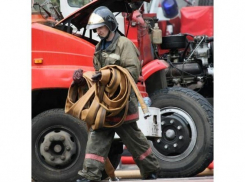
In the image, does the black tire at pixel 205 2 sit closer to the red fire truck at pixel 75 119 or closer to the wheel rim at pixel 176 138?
the red fire truck at pixel 75 119

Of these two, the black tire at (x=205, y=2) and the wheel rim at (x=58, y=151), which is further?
the black tire at (x=205, y=2)

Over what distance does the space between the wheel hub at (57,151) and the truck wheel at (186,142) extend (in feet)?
3.72

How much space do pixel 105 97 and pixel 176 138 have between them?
1.86m

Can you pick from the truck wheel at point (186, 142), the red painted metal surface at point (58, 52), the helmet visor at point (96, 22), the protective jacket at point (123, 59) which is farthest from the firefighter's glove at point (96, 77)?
the truck wheel at point (186, 142)

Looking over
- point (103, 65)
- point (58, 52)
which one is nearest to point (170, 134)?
point (58, 52)

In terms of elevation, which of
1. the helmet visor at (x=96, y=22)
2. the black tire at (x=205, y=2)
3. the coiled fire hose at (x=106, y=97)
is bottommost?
the coiled fire hose at (x=106, y=97)

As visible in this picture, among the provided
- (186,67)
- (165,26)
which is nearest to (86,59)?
(186,67)

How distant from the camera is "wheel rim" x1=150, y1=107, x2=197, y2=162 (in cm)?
902

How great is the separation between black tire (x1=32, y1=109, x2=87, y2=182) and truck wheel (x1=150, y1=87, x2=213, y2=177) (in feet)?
3.36

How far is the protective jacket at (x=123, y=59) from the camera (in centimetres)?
Result: 739

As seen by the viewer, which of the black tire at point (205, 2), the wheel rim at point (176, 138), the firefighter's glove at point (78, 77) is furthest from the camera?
the black tire at point (205, 2)

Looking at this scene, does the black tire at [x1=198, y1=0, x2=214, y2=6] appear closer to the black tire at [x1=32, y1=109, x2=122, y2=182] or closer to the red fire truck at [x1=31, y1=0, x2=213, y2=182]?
the red fire truck at [x1=31, y1=0, x2=213, y2=182]

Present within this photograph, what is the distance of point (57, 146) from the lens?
850cm

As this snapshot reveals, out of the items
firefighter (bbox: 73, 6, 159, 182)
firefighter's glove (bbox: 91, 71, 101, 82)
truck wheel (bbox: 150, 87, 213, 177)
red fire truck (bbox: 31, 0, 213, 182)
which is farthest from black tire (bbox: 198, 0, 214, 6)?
firefighter's glove (bbox: 91, 71, 101, 82)
